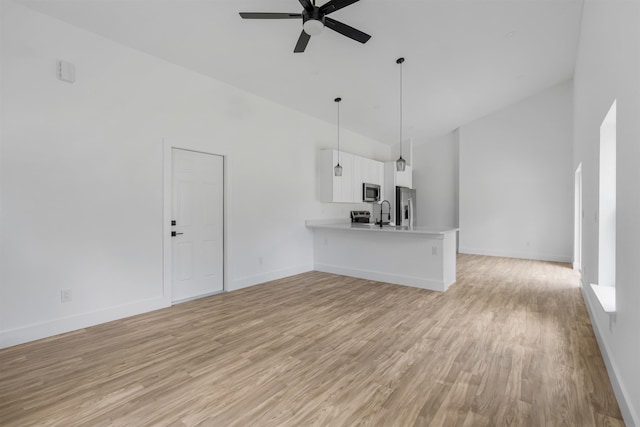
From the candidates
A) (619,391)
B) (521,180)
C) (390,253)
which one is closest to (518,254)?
(521,180)

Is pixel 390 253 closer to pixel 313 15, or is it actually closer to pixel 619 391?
pixel 619 391

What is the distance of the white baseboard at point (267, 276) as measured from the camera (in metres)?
4.69

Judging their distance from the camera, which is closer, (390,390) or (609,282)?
(390,390)

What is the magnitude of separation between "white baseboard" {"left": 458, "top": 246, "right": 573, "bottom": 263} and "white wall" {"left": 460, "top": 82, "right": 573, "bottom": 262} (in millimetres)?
18

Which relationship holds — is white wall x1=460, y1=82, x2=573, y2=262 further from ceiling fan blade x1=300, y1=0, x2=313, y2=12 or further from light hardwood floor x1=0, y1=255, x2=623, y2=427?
ceiling fan blade x1=300, y1=0, x2=313, y2=12

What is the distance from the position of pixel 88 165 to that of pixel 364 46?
138 inches

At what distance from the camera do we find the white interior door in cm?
403

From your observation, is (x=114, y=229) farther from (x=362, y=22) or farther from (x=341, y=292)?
(x=362, y=22)

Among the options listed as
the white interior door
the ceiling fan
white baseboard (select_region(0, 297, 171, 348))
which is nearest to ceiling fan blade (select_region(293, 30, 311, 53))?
the ceiling fan

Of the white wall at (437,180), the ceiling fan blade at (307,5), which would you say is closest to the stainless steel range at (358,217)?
the white wall at (437,180)

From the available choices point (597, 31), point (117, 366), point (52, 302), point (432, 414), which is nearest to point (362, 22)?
point (597, 31)

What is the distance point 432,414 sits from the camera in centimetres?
184

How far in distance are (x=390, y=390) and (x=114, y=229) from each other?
3182 mm

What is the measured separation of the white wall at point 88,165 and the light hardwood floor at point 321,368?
1.15ft
